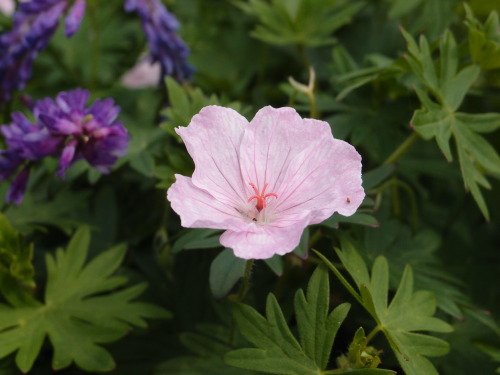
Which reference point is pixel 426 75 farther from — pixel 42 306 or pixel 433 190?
pixel 42 306

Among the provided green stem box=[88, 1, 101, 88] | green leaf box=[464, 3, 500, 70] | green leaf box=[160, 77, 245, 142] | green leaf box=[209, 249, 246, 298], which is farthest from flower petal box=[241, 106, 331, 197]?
green stem box=[88, 1, 101, 88]

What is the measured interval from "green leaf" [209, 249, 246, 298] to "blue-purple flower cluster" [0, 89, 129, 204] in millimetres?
312

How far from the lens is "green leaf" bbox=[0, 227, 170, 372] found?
3.46ft

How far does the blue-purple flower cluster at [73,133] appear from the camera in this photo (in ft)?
3.61

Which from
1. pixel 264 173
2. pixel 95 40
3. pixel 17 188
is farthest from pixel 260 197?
pixel 95 40

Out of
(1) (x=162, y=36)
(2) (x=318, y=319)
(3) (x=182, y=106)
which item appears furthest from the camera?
(1) (x=162, y=36)

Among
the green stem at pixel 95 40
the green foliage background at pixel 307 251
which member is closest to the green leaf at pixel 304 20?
the green foliage background at pixel 307 251

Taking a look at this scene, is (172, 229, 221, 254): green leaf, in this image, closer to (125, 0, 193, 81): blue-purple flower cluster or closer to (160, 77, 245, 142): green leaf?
(160, 77, 245, 142): green leaf

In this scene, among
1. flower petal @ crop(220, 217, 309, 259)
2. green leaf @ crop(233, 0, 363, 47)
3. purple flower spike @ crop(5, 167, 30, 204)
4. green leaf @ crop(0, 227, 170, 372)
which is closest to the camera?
flower petal @ crop(220, 217, 309, 259)

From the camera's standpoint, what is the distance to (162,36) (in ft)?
4.87

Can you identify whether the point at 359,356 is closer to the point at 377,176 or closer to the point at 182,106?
the point at 377,176

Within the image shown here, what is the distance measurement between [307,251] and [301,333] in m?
0.12

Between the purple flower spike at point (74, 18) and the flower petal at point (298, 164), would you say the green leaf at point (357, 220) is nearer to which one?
the flower petal at point (298, 164)

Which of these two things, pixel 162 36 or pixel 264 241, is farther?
pixel 162 36
